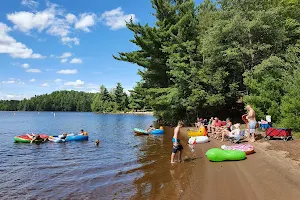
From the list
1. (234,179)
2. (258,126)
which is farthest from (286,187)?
(258,126)

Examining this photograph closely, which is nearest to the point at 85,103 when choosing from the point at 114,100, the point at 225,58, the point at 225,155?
the point at 114,100

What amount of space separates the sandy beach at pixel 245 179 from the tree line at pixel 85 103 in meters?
106

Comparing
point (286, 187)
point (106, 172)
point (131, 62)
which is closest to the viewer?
point (286, 187)

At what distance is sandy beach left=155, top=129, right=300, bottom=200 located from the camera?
7229 millimetres

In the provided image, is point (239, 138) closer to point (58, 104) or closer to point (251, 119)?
point (251, 119)

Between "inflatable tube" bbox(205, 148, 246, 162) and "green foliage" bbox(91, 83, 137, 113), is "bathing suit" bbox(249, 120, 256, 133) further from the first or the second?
"green foliage" bbox(91, 83, 137, 113)

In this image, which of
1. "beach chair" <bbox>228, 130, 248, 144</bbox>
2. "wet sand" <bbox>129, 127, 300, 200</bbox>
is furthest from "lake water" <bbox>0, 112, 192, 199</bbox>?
"beach chair" <bbox>228, 130, 248, 144</bbox>

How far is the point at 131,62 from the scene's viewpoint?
114 ft

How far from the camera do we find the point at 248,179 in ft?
27.8

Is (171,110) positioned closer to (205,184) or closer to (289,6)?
(289,6)

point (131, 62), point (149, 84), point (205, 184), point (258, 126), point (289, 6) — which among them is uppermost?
point (289, 6)

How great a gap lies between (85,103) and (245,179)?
164 m

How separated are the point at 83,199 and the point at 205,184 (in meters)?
3.98

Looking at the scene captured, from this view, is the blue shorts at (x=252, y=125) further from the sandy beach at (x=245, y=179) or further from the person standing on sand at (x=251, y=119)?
the sandy beach at (x=245, y=179)
